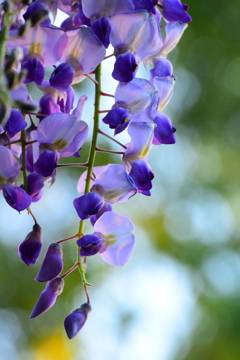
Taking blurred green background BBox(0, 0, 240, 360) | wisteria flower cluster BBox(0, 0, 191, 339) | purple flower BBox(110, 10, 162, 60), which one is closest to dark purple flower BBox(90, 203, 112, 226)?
wisteria flower cluster BBox(0, 0, 191, 339)

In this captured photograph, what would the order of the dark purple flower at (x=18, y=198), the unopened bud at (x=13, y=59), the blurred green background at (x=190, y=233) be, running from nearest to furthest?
the unopened bud at (x=13, y=59), the dark purple flower at (x=18, y=198), the blurred green background at (x=190, y=233)

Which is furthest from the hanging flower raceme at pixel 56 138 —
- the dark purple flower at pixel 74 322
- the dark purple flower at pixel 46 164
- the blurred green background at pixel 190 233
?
the blurred green background at pixel 190 233

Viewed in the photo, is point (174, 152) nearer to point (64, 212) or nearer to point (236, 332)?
point (64, 212)

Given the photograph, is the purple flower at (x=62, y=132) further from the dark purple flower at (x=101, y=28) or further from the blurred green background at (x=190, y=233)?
the blurred green background at (x=190, y=233)

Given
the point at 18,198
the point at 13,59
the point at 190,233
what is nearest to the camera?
the point at 13,59

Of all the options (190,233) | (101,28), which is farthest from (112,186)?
(190,233)

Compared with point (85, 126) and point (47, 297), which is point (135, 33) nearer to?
point (85, 126)

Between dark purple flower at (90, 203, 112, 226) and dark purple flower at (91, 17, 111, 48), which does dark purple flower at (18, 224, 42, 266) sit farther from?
dark purple flower at (91, 17, 111, 48)
